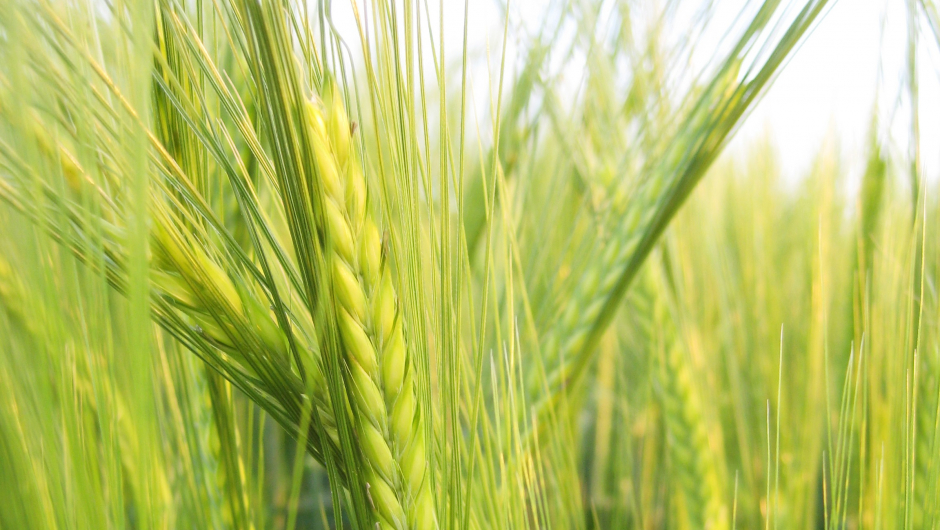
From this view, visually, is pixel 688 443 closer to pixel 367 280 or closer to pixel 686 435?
→ pixel 686 435

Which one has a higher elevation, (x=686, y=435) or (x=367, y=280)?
(x=367, y=280)

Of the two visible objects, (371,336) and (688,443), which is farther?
(688,443)

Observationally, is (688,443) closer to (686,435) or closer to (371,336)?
(686,435)

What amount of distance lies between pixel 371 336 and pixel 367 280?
2cm

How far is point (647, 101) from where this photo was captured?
529mm

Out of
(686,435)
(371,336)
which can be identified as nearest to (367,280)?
(371,336)

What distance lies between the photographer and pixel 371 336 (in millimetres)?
252

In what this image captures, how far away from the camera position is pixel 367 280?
25cm

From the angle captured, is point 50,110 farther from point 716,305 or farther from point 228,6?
point 716,305

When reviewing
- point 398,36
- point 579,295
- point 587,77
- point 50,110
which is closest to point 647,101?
point 587,77

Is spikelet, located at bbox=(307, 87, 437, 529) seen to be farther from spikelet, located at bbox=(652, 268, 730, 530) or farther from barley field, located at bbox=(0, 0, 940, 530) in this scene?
spikelet, located at bbox=(652, 268, 730, 530)

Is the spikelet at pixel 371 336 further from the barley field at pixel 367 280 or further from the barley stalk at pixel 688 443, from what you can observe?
the barley stalk at pixel 688 443

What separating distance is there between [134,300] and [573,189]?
652 millimetres

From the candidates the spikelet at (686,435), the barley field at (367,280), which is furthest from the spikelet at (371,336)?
the spikelet at (686,435)
